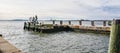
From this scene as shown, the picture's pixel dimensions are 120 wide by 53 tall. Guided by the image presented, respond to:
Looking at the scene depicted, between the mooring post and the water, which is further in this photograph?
the water

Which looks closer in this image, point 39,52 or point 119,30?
point 119,30

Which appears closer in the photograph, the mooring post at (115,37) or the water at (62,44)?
the mooring post at (115,37)

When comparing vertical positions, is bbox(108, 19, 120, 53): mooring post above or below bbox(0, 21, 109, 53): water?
above

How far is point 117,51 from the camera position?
325 centimetres

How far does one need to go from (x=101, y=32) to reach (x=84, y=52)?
61.5 feet

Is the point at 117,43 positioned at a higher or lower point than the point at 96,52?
higher

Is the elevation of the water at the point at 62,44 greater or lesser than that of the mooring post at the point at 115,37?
lesser

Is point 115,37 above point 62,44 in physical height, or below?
above

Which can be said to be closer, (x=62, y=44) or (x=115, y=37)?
(x=115, y=37)

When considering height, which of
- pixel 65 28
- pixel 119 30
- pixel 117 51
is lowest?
pixel 65 28

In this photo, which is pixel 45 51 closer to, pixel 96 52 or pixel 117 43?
pixel 96 52

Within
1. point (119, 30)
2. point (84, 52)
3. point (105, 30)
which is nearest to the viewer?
point (119, 30)

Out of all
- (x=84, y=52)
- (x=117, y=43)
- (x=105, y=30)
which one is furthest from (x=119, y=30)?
(x=105, y=30)

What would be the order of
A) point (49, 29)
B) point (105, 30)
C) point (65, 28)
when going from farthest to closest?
point (65, 28), point (49, 29), point (105, 30)
